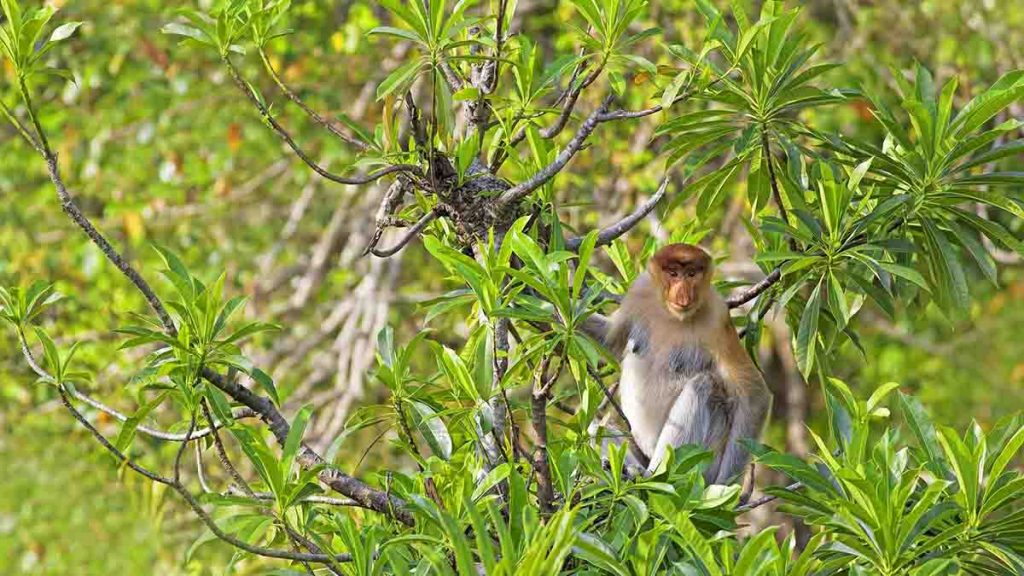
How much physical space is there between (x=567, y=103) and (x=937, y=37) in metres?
4.86

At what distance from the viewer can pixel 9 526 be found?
6.96m

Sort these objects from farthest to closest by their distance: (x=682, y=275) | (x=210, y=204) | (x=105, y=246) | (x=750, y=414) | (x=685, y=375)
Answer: (x=210, y=204), (x=685, y=375), (x=750, y=414), (x=682, y=275), (x=105, y=246)

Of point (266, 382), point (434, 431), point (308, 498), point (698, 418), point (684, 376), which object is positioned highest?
point (684, 376)

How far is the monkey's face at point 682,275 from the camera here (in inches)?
123

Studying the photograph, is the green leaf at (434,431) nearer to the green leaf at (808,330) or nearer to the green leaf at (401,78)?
the green leaf at (401,78)

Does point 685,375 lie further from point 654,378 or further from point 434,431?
point 434,431

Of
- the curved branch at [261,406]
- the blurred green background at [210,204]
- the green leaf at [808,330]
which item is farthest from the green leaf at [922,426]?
the blurred green background at [210,204]

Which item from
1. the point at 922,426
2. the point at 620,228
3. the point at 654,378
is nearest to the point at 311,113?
the point at 620,228

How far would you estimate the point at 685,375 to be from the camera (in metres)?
3.55

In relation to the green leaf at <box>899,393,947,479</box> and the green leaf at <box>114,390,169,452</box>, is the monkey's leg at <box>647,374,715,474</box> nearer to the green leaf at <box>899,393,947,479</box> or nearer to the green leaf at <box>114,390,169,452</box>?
the green leaf at <box>899,393,947,479</box>

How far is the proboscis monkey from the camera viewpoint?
3408 millimetres

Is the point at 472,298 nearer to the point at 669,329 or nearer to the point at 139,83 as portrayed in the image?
the point at 669,329

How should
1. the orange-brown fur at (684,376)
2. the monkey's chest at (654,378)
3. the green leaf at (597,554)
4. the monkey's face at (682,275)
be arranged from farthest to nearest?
the monkey's chest at (654,378) → the orange-brown fur at (684,376) → the monkey's face at (682,275) → the green leaf at (597,554)

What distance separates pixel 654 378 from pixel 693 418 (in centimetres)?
15
